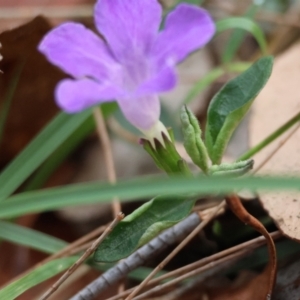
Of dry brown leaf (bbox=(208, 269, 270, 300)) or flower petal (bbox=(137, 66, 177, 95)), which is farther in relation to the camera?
dry brown leaf (bbox=(208, 269, 270, 300))

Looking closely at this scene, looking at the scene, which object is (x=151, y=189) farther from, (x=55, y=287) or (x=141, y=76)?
(x=55, y=287)

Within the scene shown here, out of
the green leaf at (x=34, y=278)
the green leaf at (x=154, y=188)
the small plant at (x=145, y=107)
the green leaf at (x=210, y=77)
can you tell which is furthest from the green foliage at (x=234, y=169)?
the green leaf at (x=210, y=77)

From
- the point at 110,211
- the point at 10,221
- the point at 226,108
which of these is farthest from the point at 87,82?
the point at 110,211

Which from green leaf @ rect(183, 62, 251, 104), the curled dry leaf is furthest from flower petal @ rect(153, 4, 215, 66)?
green leaf @ rect(183, 62, 251, 104)

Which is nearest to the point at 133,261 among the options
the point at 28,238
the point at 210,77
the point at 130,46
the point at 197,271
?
the point at 197,271

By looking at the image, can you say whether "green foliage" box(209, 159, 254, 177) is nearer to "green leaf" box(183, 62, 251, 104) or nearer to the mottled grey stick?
the mottled grey stick

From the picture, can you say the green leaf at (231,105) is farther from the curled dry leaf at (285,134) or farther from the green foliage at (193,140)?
the curled dry leaf at (285,134)
